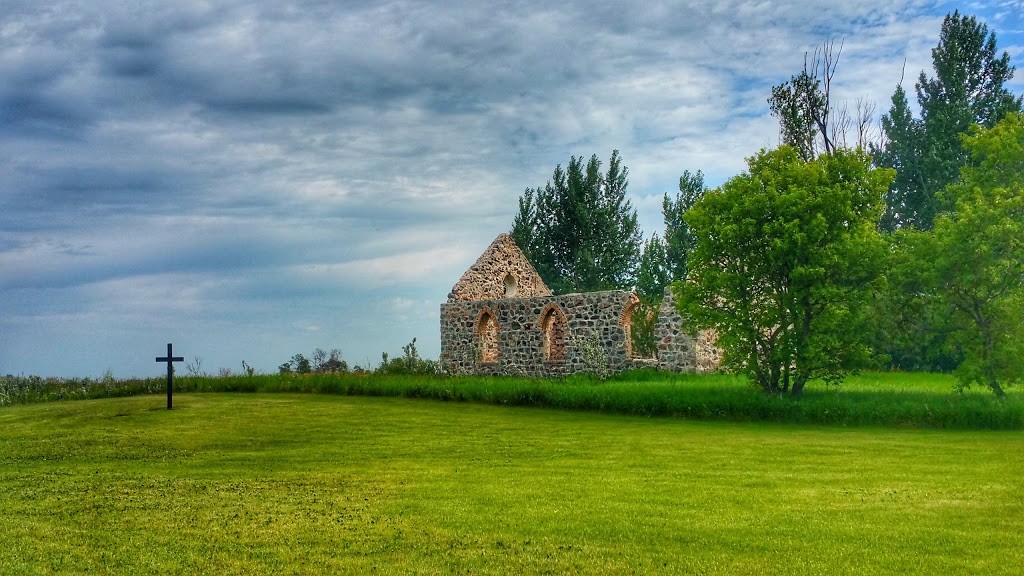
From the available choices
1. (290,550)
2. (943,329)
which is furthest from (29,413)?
(943,329)

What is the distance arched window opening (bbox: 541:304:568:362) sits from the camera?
1161 inches

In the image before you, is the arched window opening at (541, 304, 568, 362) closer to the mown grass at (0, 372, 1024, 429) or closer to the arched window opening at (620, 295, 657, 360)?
the arched window opening at (620, 295, 657, 360)

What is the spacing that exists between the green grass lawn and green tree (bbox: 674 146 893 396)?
286 cm

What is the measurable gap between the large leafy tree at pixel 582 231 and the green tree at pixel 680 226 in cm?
370

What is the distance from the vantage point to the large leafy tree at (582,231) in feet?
136

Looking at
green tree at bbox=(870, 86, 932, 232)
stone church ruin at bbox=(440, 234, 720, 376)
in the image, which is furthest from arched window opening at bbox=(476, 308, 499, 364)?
green tree at bbox=(870, 86, 932, 232)

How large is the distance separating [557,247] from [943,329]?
25370 millimetres

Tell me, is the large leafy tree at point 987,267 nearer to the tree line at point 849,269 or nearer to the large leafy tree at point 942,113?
the tree line at point 849,269

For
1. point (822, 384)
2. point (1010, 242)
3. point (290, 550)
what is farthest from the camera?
point (822, 384)

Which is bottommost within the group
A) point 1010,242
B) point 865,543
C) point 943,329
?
point 865,543

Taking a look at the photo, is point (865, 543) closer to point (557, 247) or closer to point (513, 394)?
point (513, 394)

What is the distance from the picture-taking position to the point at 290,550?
7.79m

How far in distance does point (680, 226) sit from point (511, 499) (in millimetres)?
29461

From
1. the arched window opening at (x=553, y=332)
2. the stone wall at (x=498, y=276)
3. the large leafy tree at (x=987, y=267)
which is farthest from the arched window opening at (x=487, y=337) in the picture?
the large leafy tree at (x=987, y=267)
